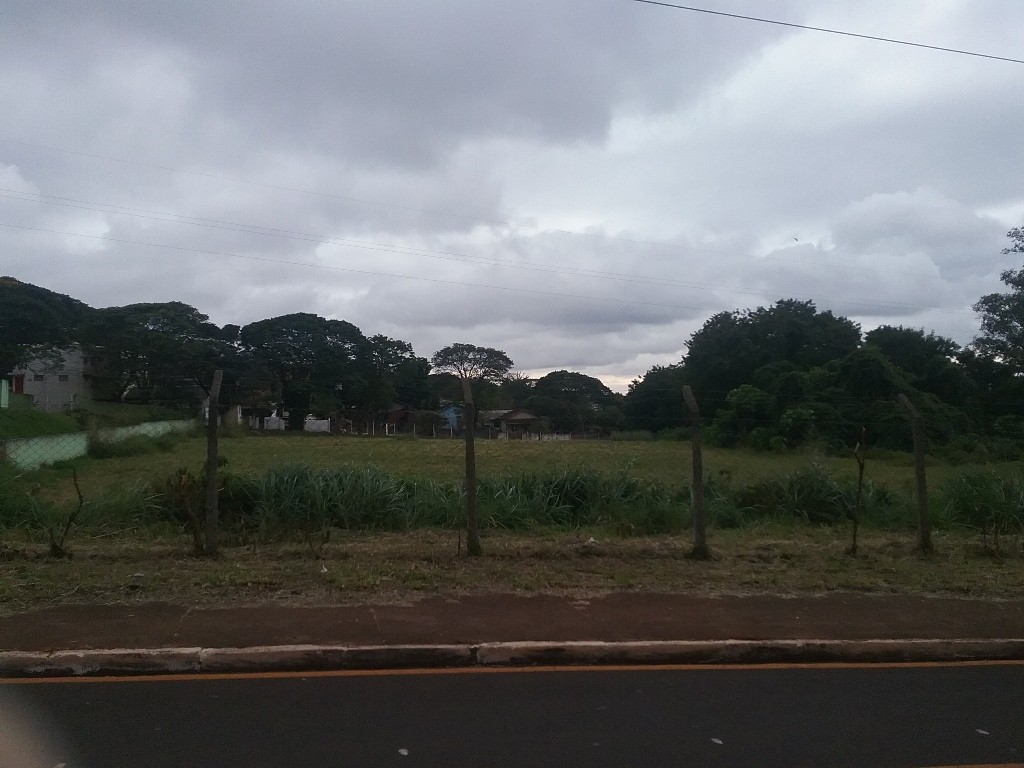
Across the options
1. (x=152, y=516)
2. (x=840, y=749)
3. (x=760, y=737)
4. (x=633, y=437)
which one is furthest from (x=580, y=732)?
(x=633, y=437)

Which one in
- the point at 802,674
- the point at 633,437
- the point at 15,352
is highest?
the point at 15,352

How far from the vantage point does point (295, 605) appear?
6.69m

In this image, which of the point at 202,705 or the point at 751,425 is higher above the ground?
the point at 751,425

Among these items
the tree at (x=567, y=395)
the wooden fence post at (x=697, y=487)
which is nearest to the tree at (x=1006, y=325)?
the tree at (x=567, y=395)

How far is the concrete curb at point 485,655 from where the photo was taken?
5.37 metres

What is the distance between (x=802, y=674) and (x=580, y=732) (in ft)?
6.60

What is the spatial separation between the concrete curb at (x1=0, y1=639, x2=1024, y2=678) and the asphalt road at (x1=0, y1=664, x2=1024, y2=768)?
0.18m

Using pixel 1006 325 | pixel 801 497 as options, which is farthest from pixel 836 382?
pixel 801 497

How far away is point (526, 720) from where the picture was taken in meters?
4.59

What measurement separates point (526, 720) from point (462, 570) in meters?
3.41

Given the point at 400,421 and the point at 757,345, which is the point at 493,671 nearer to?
the point at 400,421

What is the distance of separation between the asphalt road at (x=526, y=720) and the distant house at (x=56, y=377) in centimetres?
3953

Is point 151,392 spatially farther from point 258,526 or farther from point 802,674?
point 802,674

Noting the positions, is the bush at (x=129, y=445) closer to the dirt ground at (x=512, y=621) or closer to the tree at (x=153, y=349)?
the dirt ground at (x=512, y=621)
